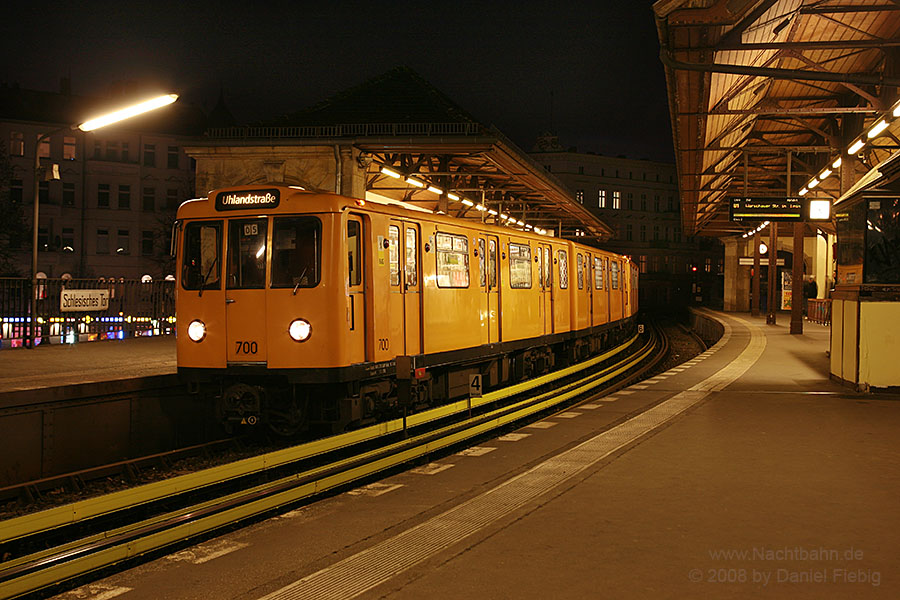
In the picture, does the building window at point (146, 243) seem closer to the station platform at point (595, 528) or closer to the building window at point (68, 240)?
the building window at point (68, 240)

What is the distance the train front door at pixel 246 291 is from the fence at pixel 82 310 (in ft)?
26.0

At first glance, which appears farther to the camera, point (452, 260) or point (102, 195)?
point (102, 195)

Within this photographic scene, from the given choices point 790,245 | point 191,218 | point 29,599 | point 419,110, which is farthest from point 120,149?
point 29,599

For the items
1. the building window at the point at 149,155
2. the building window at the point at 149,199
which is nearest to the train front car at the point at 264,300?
the building window at the point at 149,199

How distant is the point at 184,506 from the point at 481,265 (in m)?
6.33

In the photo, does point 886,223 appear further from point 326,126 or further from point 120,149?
point 120,149

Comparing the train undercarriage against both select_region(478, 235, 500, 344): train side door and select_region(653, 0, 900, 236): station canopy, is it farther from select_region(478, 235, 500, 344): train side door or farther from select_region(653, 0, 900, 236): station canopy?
select_region(653, 0, 900, 236): station canopy

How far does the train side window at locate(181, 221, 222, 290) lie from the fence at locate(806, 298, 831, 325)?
98.0 feet

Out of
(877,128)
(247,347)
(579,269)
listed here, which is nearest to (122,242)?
(579,269)

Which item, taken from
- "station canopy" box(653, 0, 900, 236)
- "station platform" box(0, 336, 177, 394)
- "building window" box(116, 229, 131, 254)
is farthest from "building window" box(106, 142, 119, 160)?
"station canopy" box(653, 0, 900, 236)

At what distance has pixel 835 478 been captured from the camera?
291 inches

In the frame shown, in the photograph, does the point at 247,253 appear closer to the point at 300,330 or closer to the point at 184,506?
the point at 300,330

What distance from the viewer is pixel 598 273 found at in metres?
21.6

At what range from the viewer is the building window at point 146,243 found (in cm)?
5153
